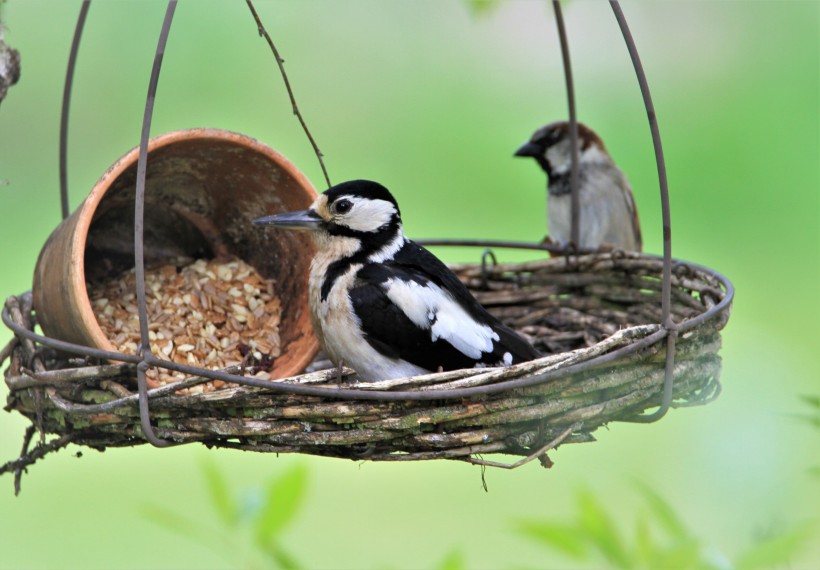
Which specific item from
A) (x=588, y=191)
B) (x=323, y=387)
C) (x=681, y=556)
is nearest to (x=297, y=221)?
(x=323, y=387)

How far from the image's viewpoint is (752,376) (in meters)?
4.66

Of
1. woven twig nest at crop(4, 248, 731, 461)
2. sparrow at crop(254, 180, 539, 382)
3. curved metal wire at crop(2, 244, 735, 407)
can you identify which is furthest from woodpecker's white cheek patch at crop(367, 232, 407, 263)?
curved metal wire at crop(2, 244, 735, 407)

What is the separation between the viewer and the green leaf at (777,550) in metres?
1.30

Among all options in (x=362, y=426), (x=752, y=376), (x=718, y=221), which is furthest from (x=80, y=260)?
(x=718, y=221)

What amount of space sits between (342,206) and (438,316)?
41cm

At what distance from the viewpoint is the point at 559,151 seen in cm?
478

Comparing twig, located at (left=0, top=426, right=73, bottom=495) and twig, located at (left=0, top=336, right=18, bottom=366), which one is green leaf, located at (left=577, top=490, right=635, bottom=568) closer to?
twig, located at (left=0, top=426, right=73, bottom=495)

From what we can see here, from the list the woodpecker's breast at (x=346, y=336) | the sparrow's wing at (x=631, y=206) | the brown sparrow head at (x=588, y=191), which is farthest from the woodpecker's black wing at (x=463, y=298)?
the sparrow's wing at (x=631, y=206)

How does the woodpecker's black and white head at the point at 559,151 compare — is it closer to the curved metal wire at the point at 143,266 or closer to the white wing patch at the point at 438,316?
the white wing patch at the point at 438,316

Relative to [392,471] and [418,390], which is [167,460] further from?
[418,390]

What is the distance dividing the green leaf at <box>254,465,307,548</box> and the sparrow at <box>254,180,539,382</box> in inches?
29.6

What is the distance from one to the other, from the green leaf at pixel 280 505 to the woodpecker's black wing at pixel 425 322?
0.88m

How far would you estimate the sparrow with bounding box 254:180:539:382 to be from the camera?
8.53 ft

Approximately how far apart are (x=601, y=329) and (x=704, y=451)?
990 millimetres
